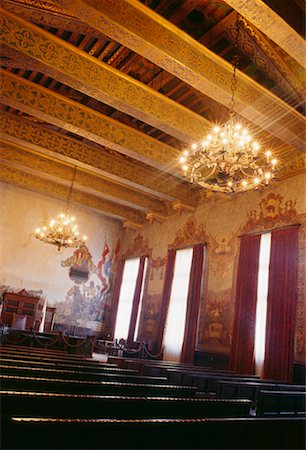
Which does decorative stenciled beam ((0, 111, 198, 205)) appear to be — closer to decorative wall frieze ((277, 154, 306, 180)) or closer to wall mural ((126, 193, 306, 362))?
wall mural ((126, 193, 306, 362))

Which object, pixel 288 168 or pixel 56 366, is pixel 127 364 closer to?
pixel 56 366

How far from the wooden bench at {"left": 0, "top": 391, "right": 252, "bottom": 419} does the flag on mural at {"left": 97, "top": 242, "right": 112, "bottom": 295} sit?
1388 cm

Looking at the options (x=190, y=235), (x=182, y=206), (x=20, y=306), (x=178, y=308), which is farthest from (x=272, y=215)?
(x=20, y=306)

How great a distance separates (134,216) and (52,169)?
15.6 ft

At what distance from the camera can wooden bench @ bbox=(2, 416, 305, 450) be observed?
226cm

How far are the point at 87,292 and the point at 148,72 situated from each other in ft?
35.4

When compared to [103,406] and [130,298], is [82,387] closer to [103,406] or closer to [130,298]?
[103,406]

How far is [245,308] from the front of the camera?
10.5 m

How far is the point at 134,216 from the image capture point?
674 inches

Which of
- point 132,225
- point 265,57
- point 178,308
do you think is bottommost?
point 178,308

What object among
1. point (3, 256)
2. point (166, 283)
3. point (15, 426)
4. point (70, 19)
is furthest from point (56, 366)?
point (3, 256)

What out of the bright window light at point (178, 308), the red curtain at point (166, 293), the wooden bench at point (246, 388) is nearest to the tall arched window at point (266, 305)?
the wooden bench at point (246, 388)

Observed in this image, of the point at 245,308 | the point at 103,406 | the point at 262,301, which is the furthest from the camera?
the point at 245,308

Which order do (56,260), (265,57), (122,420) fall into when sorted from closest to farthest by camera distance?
(122,420), (265,57), (56,260)
